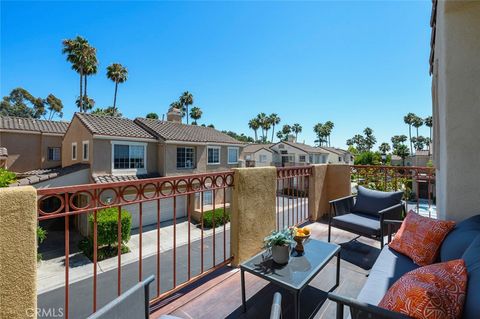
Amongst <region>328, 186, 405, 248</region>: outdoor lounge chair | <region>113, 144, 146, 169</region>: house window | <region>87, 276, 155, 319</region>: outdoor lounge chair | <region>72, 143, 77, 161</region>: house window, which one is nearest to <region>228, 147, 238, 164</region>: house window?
<region>113, 144, 146, 169</region>: house window

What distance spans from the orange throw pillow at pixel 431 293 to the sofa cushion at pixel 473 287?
2 cm

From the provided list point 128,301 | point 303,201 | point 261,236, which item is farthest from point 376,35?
point 128,301

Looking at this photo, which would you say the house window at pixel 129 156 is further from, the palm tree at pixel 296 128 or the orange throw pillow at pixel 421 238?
the palm tree at pixel 296 128

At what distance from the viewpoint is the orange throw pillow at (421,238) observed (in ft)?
6.82

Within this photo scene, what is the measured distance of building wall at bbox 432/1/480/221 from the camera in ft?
7.54

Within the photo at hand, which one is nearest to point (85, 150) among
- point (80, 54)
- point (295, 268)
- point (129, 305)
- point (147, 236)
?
point (147, 236)

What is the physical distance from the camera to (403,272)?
6.46 feet

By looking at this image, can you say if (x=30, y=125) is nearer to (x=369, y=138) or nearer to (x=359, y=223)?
(x=359, y=223)

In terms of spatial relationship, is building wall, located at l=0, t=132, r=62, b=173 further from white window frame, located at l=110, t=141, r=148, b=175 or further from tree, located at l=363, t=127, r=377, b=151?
tree, located at l=363, t=127, r=377, b=151

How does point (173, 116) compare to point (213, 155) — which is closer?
point (213, 155)

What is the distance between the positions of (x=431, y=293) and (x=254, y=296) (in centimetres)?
158

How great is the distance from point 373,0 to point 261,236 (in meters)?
5.60

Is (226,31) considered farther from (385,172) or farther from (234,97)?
(234,97)

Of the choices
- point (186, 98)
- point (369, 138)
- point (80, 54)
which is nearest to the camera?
point (80, 54)
